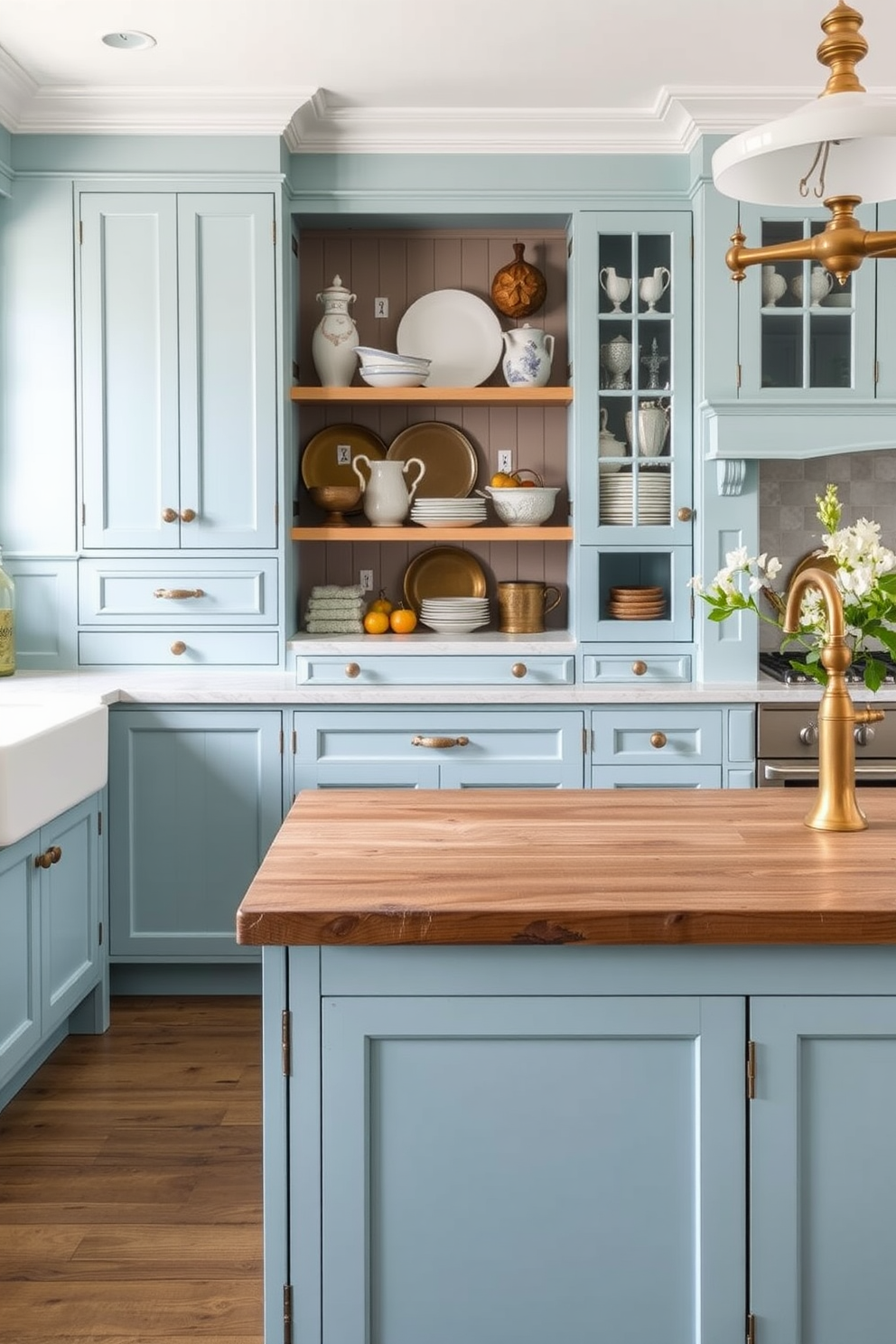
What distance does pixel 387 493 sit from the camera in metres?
4.13

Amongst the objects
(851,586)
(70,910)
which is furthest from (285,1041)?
(70,910)

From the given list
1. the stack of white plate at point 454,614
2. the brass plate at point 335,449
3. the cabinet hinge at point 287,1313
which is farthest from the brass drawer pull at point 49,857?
the brass plate at point 335,449

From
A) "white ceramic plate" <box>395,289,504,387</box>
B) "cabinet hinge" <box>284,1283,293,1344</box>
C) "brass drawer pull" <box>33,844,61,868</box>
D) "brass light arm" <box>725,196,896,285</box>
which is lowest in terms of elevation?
"cabinet hinge" <box>284,1283,293,1344</box>

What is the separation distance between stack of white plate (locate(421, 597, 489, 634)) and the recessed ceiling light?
1.81 metres

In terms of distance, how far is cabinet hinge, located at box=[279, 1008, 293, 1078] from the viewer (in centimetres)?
161

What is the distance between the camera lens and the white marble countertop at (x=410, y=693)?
3.67 metres

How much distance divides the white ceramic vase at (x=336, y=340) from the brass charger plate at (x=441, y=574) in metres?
0.66

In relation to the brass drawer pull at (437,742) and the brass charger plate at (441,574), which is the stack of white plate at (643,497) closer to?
the brass charger plate at (441,574)

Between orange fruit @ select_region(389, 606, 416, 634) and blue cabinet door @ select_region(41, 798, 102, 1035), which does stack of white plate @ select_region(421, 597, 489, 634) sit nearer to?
orange fruit @ select_region(389, 606, 416, 634)

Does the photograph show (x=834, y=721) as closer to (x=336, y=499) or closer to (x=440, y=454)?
(x=336, y=499)

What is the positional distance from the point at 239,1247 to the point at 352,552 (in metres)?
2.53

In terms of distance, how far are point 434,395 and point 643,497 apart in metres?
0.74

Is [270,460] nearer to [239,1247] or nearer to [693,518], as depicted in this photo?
[693,518]

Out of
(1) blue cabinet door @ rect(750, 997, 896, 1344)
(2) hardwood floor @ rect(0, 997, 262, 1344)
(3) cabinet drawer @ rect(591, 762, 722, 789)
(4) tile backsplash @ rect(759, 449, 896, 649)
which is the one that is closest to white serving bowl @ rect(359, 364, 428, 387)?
(4) tile backsplash @ rect(759, 449, 896, 649)
